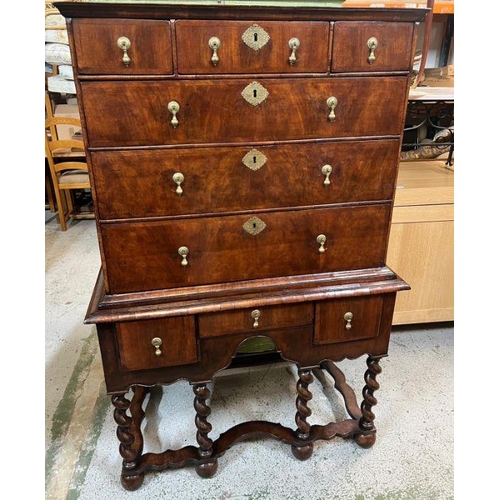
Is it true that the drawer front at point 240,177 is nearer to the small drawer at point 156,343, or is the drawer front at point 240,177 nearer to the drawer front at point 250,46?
the drawer front at point 250,46

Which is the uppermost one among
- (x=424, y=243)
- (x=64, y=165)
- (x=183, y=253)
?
(x=183, y=253)

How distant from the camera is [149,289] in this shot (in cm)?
122

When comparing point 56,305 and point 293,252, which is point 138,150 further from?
point 56,305

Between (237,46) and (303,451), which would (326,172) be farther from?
(303,451)

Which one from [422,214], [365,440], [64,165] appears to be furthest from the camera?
[64,165]

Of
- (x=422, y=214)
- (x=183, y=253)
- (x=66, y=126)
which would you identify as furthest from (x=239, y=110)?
(x=66, y=126)

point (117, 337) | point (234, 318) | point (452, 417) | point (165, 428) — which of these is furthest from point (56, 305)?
point (452, 417)

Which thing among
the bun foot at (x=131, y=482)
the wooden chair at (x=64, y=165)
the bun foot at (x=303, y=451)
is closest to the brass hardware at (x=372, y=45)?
the bun foot at (x=303, y=451)

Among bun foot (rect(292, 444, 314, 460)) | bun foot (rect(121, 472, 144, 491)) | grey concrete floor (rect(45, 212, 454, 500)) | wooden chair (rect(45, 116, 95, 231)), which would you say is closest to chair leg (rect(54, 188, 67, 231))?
wooden chair (rect(45, 116, 95, 231))

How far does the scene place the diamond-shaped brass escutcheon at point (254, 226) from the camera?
1.21 m

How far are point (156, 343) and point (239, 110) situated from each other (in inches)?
27.3

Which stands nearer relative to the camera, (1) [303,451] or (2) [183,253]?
(2) [183,253]

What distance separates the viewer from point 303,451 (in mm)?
1538

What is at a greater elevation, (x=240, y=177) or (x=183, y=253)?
(x=240, y=177)
